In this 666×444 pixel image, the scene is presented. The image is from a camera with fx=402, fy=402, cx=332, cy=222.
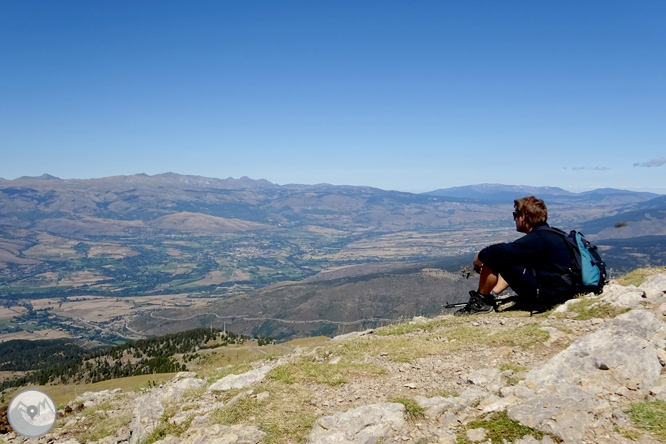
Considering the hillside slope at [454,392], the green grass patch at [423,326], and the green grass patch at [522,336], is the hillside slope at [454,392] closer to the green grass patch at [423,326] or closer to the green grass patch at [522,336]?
the green grass patch at [522,336]

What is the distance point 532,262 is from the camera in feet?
37.2

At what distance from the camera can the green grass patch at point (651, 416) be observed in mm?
5781

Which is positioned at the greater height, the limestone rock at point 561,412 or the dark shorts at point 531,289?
the dark shorts at point 531,289

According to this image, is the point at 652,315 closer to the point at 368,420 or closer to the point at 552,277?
the point at 552,277

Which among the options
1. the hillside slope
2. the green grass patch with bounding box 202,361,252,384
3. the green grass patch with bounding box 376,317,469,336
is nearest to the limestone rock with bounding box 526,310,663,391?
the hillside slope

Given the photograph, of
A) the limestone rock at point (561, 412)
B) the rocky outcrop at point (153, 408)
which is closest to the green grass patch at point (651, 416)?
the limestone rock at point (561, 412)

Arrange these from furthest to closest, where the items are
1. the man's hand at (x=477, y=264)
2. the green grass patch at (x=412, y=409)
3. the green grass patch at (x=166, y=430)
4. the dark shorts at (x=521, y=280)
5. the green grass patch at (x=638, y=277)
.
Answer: the green grass patch at (x=638, y=277) → the man's hand at (x=477, y=264) → the dark shorts at (x=521, y=280) → the green grass patch at (x=166, y=430) → the green grass patch at (x=412, y=409)

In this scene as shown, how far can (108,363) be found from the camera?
3851 inches

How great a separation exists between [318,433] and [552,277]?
328 inches

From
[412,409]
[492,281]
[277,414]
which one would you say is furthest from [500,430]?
[492,281]

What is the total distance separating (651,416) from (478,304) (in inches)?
320

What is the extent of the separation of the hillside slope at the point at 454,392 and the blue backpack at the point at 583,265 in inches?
15.2

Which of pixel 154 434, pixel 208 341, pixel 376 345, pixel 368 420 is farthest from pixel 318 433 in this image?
pixel 208 341

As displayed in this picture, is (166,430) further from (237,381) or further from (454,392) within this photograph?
(454,392)
